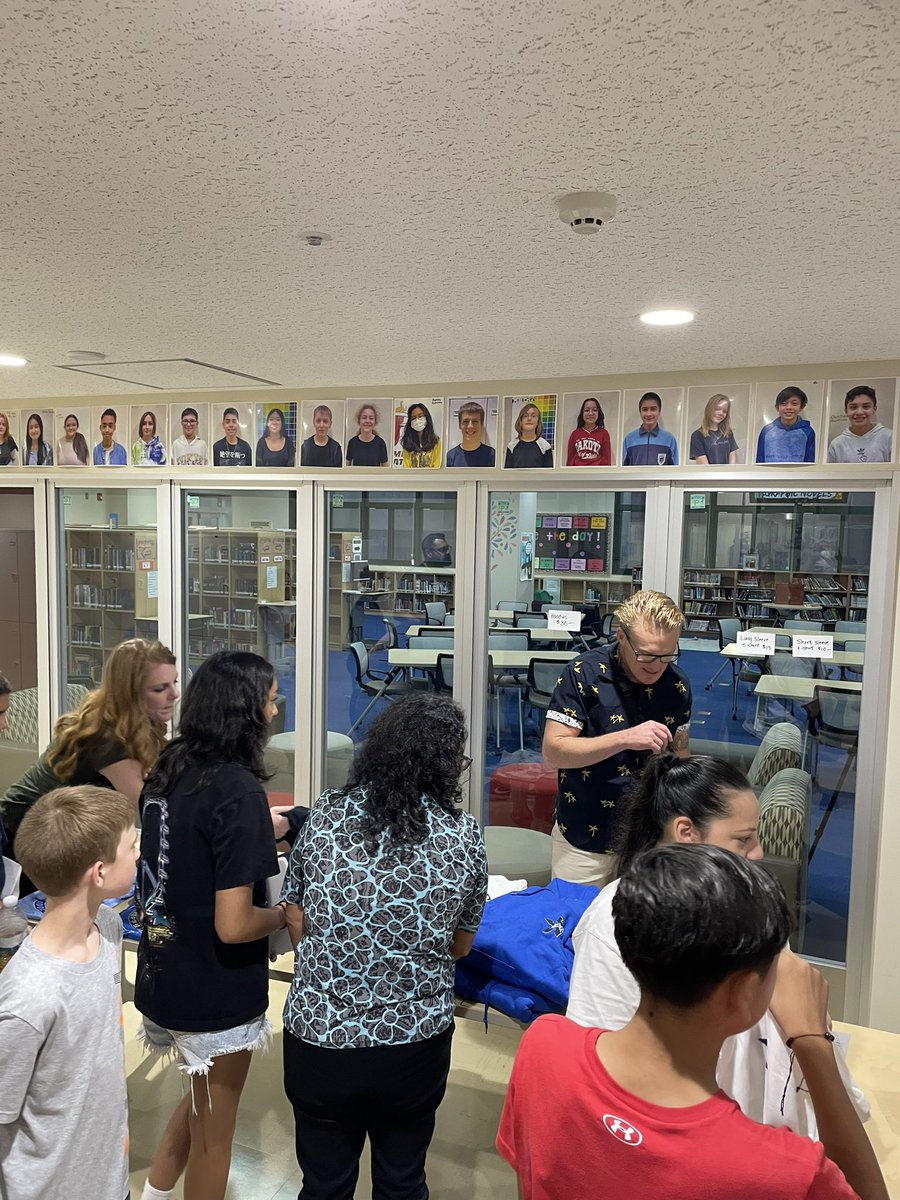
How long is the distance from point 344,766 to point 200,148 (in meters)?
3.58

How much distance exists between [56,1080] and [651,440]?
315cm

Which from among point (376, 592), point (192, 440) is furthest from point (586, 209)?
point (192, 440)

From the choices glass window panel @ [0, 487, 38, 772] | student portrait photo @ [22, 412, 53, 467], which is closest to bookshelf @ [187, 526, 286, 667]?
student portrait photo @ [22, 412, 53, 467]

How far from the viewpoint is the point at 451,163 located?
1.63 metres

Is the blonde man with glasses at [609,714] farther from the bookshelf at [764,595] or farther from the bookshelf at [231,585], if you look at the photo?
the bookshelf at [231,585]

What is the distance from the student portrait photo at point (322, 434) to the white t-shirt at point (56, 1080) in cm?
302

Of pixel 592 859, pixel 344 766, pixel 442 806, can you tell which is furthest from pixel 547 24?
pixel 344 766

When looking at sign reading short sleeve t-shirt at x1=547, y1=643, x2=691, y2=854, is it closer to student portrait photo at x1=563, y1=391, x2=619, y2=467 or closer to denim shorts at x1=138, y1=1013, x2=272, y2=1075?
student portrait photo at x1=563, y1=391, x2=619, y2=467

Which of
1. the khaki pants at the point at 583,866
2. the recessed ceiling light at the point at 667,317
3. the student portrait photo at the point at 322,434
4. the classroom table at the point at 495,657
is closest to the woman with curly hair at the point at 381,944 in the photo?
the khaki pants at the point at 583,866

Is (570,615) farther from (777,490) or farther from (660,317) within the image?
(660,317)

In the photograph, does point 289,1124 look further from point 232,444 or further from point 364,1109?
point 232,444

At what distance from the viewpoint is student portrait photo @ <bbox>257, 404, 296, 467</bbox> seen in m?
4.47

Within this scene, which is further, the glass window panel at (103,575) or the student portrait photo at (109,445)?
the glass window panel at (103,575)

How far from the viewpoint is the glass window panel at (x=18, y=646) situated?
17.8 feet
